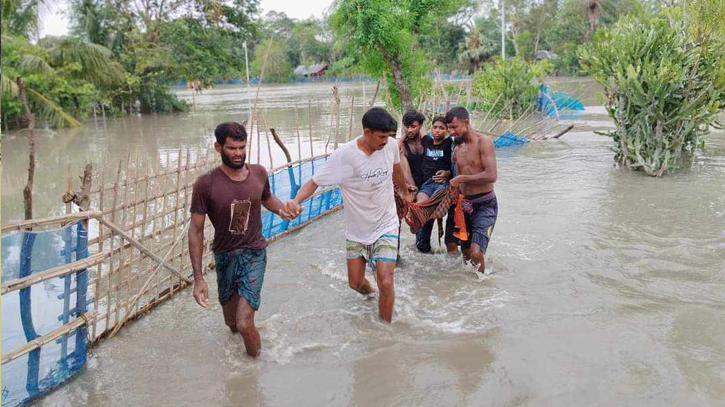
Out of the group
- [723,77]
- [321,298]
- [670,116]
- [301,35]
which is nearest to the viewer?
[321,298]

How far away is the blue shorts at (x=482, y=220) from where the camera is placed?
517 cm

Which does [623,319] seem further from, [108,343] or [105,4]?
[105,4]

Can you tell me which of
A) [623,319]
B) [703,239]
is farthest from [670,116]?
[623,319]

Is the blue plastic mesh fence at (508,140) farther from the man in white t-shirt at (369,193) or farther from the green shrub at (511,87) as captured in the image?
the man in white t-shirt at (369,193)

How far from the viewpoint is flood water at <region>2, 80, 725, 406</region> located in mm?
3457

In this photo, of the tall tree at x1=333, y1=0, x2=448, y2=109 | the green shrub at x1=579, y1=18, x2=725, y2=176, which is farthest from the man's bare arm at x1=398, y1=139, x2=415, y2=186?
the tall tree at x1=333, y1=0, x2=448, y2=109

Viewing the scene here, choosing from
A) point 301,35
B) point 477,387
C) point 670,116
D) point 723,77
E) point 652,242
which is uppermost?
point 301,35

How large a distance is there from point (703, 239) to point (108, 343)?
597cm

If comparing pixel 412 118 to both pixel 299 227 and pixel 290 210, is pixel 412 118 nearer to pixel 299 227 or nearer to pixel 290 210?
pixel 290 210

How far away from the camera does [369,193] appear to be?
4055 mm

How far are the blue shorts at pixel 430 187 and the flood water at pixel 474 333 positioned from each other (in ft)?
2.51

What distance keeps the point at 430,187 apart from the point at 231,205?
8.41ft

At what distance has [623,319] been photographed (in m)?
4.30

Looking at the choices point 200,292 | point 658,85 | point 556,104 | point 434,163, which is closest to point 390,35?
point 556,104
